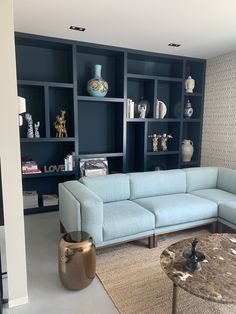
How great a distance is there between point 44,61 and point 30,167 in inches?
60.5

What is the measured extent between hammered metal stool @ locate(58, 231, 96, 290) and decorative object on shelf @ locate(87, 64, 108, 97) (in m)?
2.29

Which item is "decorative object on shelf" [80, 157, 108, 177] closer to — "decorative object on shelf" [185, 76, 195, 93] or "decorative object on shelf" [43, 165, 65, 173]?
"decorative object on shelf" [43, 165, 65, 173]

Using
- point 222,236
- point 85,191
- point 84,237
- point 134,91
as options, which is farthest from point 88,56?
point 222,236

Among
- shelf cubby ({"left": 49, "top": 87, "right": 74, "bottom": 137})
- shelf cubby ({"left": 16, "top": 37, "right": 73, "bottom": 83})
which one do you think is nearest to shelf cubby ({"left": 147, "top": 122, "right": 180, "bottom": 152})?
shelf cubby ({"left": 49, "top": 87, "right": 74, "bottom": 137})

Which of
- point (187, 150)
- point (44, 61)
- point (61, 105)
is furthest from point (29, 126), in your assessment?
point (187, 150)

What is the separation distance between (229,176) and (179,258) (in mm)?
1970

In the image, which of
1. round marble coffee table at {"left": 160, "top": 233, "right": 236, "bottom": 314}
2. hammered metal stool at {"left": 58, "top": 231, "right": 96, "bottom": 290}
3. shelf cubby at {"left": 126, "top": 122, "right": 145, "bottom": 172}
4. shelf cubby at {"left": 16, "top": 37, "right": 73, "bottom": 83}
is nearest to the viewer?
round marble coffee table at {"left": 160, "top": 233, "right": 236, "bottom": 314}

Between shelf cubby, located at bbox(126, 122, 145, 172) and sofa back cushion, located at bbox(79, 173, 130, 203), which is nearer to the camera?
sofa back cushion, located at bbox(79, 173, 130, 203)

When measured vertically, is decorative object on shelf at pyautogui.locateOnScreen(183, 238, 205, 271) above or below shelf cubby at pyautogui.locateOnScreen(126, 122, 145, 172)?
below

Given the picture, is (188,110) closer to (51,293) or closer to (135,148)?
(135,148)

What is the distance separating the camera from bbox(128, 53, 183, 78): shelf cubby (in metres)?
→ 3.98

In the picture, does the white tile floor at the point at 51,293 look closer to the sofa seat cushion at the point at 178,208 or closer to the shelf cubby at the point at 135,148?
the sofa seat cushion at the point at 178,208

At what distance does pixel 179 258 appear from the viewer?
1687mm

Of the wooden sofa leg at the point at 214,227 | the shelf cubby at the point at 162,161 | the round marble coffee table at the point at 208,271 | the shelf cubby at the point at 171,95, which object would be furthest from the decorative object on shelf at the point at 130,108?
the round marble coffee table at the point at 208,271
